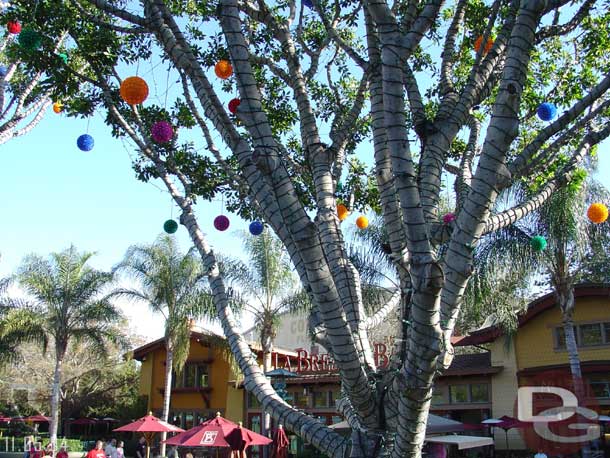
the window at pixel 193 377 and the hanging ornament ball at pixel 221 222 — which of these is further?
the window at pixel 193 377

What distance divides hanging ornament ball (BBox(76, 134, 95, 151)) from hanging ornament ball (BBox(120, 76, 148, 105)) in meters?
2.50

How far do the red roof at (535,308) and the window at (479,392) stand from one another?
1.50m

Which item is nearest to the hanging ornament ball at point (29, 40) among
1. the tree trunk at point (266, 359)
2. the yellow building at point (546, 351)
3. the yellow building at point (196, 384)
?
the yellow building at point (546, 351)

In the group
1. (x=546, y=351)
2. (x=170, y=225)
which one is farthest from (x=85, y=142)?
(x=546, y=351)

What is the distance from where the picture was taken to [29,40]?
7.14 m

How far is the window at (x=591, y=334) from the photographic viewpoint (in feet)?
63.7

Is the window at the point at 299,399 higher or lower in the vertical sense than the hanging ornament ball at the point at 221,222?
lower

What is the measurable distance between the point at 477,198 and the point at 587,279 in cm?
1858

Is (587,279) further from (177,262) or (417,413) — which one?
(417,413)

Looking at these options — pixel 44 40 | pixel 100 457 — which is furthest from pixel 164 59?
pixel 100 457

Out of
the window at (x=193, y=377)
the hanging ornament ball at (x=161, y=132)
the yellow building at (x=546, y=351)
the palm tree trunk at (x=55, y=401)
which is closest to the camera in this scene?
the hanging ornament ball at (x=161, y=132)

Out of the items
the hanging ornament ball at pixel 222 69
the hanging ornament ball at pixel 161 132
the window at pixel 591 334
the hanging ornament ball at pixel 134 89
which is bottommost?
the window at pixel 591 334

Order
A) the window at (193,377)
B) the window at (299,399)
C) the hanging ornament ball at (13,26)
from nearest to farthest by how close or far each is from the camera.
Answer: the hanging ornament ball at (13,26), the window at (299,399), the window at (193,377)

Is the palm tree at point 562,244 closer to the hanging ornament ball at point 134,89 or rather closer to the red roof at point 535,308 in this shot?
the red roof at point 535,308
